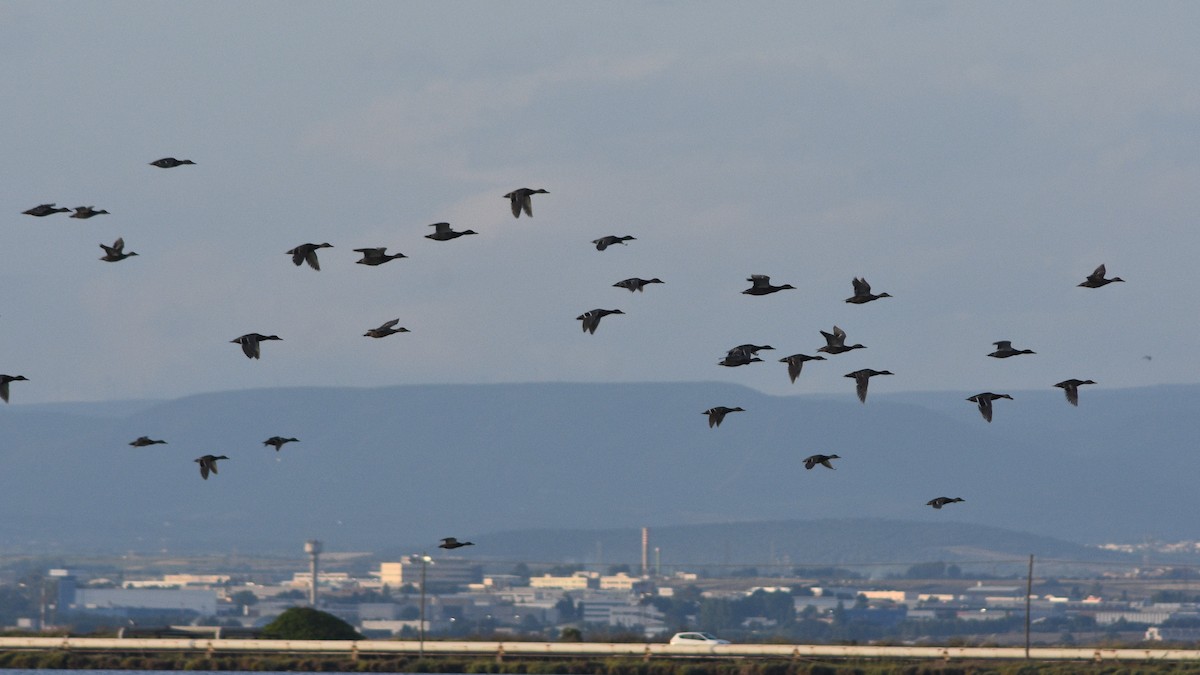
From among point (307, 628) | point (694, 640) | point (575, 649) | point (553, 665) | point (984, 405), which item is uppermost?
point (984, 405)

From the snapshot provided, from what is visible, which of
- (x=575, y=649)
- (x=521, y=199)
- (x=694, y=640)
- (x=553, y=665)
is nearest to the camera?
(x=521, y=199)

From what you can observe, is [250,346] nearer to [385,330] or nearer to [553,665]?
[385,330]

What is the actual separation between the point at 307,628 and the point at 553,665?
15.3m

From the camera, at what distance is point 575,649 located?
92938 mm

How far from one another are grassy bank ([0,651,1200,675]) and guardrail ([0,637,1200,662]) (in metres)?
0.53

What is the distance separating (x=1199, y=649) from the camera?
92.1m

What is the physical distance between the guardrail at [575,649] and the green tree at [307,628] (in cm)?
165

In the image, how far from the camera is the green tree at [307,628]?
328 feet

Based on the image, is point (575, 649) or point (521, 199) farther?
point (575, 649)

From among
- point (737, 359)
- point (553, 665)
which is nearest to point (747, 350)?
point (737, 359)

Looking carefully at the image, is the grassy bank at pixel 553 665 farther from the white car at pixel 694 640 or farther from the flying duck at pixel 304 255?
the flying duck at pixel 304 255

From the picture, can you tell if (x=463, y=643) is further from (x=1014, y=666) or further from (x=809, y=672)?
(x=1014, y=666)

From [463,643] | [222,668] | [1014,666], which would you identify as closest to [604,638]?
[463,643]

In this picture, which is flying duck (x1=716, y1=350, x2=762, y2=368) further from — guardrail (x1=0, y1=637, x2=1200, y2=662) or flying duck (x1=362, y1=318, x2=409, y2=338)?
guardrail (x1=0, y1=637, x2=1200, y2=662)
